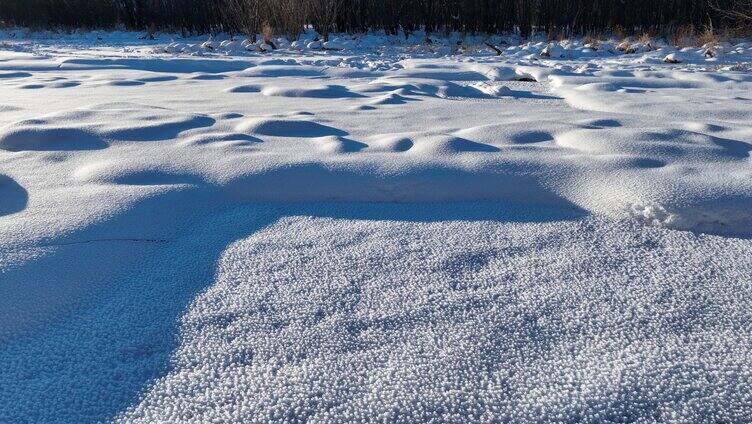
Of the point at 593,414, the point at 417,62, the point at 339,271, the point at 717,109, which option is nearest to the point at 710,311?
the point at 593,414

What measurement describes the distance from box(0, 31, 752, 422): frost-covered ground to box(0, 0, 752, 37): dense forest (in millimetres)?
6163

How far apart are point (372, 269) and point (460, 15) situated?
345 inches

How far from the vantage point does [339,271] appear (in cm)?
103

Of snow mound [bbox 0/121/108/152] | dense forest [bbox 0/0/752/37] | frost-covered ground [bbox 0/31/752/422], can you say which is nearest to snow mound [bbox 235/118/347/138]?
frost-covered ground [bbox 0/31/752/422]

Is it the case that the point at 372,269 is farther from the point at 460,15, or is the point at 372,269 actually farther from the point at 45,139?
the point at 460,15

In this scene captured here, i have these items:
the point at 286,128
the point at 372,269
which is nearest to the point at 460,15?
the point at 286,128

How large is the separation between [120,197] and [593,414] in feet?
3.52

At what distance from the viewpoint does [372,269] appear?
1.04m

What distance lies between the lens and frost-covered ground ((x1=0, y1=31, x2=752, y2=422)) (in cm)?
72

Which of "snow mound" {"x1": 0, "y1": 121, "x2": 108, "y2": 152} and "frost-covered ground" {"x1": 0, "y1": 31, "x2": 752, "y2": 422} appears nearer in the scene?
"frost-covered ground" {"x1": 0, "y1": 31, "x2": 752, "y2": 422}

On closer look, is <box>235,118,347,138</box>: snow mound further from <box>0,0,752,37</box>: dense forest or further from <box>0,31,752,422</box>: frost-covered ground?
<box>0,0,752,37</box>: dense forest

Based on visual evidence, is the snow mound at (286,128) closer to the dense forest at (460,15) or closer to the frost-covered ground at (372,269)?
the frost-covered ground at (372,269)

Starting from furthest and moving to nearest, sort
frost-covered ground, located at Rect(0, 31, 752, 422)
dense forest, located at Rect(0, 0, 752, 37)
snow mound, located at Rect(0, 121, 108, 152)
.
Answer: dense forest, located at Rect(0, 0, 752, 37) < snow mound, located at Rect(0, 121, 108, 152) < frost-covered ground, located at Rect(0, 31, 752, 422)

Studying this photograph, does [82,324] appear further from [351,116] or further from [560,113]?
[560,113]
